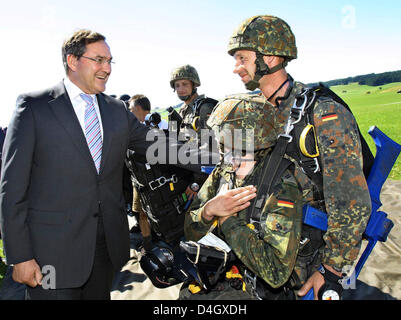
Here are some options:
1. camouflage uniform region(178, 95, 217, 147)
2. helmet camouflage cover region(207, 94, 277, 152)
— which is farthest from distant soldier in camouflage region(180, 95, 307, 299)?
camouflage uniform region(178, 95, 217, 147)

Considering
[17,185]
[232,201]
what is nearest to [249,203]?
[232,201]

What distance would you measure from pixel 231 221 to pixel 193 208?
571 mm

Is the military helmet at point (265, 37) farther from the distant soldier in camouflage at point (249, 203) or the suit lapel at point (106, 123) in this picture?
the suit lapel at point (106, 123)

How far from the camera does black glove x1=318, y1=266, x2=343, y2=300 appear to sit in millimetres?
2139

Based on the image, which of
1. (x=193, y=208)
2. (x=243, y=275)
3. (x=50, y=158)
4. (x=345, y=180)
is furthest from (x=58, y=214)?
(x=345, y=180)

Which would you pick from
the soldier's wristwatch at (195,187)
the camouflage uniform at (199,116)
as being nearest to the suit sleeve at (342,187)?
the soldier's wristwatch at (195,187)

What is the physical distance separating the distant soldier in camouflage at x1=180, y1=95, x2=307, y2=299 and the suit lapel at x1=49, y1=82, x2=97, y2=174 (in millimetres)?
1068

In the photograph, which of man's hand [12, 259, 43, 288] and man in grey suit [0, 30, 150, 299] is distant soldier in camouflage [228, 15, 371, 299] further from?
man's hand [12, 259, 43, 288]

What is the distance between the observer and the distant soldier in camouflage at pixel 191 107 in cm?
533

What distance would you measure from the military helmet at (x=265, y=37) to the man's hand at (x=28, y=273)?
262 centimetres

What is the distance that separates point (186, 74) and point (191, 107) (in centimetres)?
90

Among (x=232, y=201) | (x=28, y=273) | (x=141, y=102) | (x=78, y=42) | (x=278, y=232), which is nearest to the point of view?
(x=278, y=232)

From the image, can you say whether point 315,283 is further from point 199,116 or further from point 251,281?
point 199,116

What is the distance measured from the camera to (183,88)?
6.84m
